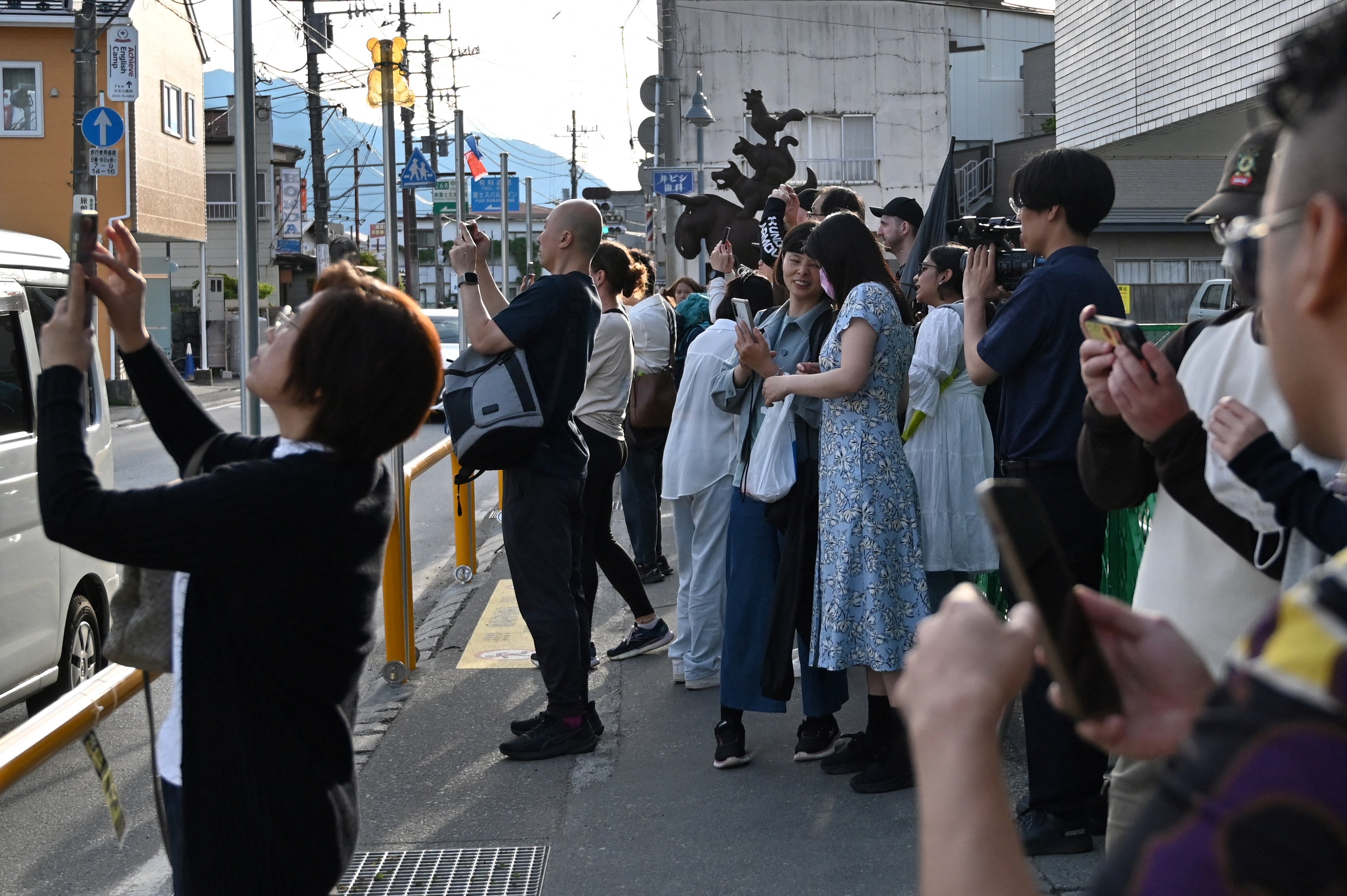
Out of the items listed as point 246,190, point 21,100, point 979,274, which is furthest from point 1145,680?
point 21,100

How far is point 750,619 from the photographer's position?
15.9ft

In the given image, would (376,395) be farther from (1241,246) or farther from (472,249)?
(472,249)

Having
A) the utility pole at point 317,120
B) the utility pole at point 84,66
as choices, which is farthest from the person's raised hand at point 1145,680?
the utility pole at point 317,120

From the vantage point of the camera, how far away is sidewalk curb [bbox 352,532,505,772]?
5.36 meters

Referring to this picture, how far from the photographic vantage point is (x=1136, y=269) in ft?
99.3

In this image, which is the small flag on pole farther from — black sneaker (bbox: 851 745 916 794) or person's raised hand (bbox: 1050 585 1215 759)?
person's raised hand (bbox: 1050 585 1215 759)

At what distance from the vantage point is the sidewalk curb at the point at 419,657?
5.36 meters

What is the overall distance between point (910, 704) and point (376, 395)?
1.45 meters

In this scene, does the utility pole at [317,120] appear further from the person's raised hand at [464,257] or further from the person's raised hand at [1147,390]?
the person's raised hand at [1147,390]

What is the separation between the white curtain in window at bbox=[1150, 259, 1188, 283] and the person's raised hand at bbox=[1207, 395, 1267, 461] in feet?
98.8

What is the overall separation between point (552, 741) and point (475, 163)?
2137 centimetres

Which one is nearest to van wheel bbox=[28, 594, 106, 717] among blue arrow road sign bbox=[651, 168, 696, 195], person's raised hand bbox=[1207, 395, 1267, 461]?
person's raised hand bbox=[1207, 395, 1267, 461]

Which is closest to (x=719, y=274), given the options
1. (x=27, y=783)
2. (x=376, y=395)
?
(x=27, y=783)

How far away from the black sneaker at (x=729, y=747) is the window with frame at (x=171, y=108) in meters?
32.1
